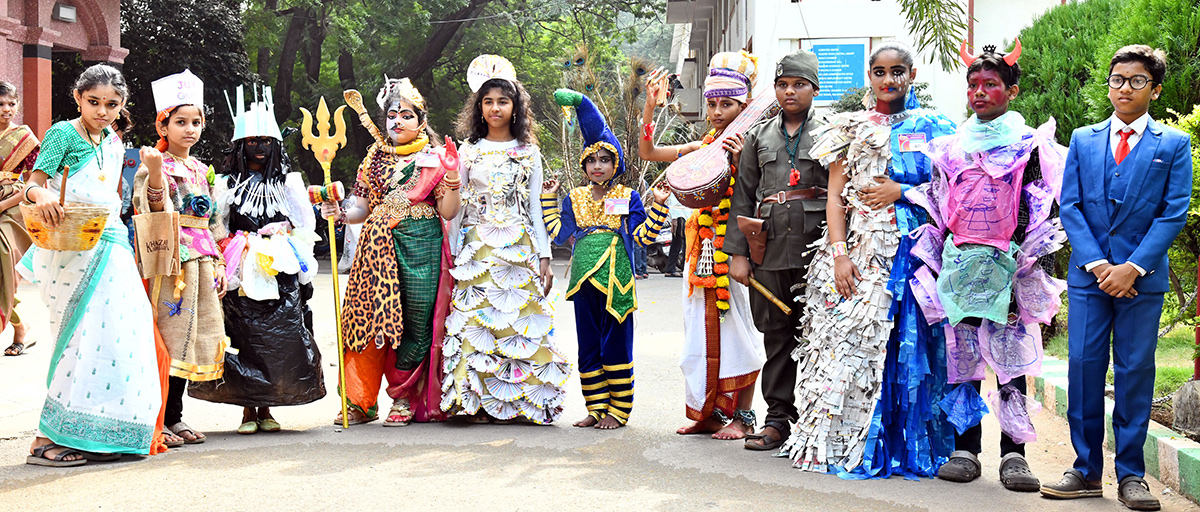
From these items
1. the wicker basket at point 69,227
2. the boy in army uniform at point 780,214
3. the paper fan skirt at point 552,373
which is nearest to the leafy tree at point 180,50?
the paper fan skirt at point 552,373

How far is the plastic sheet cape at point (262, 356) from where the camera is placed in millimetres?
6000

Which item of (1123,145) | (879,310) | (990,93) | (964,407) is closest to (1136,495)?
(964,407)

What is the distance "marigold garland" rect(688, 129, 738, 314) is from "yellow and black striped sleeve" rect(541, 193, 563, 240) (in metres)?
0.93

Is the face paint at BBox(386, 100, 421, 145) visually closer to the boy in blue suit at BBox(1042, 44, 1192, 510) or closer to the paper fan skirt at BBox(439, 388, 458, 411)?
the paper fan skirt at BBox(439, 388, 458, 411)

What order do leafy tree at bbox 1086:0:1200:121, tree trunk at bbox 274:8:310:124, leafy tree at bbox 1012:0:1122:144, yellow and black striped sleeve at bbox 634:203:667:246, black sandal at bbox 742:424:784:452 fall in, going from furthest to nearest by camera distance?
tree trunk at bbox 274:8:310:124 → leafy tree at bbox 1012:0:1122:144 → yellow and black striped sleeve at bbox 634:203:667:246 → leafy tree at bbox 1086:0:1200:121 → black sandal at bbox 742:424:784:452

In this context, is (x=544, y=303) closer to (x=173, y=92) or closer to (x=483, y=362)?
(x=483, y=362)

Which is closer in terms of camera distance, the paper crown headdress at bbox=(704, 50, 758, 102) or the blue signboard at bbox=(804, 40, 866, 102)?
the paper crown headdress at bbox=(704, 50, 758, 102)

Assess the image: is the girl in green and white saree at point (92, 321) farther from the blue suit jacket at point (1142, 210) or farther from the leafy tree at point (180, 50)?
the leafy tree at point (180, 50)

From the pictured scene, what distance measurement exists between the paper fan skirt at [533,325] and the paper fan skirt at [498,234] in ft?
1.47

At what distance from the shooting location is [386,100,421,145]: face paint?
6.43 meters

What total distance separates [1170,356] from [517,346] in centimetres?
505

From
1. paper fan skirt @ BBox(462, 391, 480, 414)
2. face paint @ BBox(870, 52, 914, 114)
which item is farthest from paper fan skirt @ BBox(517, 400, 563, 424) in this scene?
face paint @ BBox(870, 52, 914, 114)

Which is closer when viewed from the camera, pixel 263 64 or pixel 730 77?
pixel 730 77

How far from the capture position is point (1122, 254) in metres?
4.43
